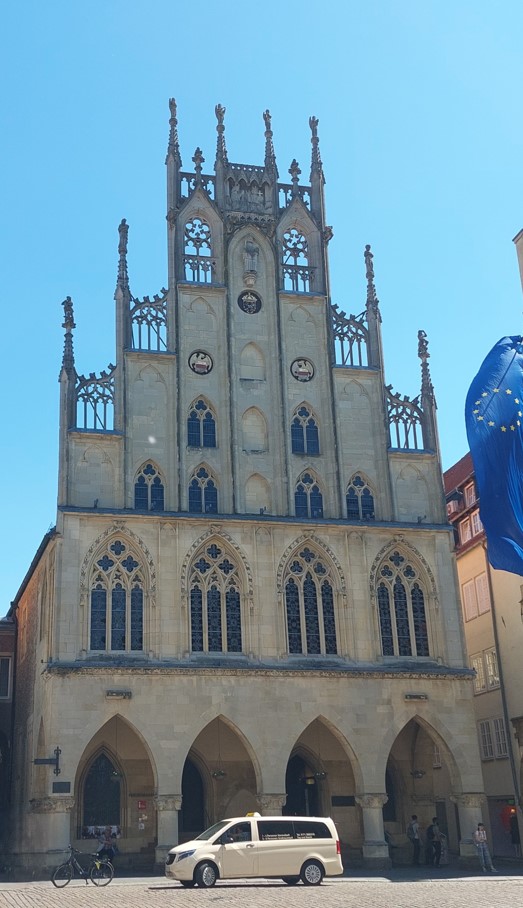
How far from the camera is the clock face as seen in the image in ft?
136

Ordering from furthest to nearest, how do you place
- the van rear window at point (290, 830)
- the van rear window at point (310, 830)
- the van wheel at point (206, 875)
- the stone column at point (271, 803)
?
1. the stone column at point (271, 803)
2. the van rear window at point (310, 830)
3. the van rear window at point (290, 830)
4. the van wheel at point (206, 875)

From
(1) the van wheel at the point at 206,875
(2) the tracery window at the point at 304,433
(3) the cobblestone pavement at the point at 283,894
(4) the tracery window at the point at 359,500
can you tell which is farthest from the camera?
(2) the tracery window at the point at 304,433

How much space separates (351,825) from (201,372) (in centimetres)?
1777

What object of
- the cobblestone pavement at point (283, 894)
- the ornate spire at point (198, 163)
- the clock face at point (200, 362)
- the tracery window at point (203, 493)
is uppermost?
the ornate spire at point (198, 163)

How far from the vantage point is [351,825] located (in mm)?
40188

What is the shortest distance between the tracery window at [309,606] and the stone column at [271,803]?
5052mm

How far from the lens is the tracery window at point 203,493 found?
39.8 metres

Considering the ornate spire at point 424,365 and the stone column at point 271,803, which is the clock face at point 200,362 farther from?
the stone column at point 271,803

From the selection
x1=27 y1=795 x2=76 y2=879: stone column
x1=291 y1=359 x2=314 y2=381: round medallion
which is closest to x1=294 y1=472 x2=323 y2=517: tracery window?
x1=291 y1=359 x2=314 y2=381: round medallion

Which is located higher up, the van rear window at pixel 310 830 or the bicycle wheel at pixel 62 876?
the van rear window at pixel 310 830

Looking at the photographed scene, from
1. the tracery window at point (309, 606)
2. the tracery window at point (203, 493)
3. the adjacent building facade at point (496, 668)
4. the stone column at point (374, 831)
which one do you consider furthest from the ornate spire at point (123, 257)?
the stone column at point (374, 831)

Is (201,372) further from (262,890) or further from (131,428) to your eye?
(262,890)

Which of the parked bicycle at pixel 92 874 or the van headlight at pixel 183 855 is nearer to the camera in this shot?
the van headlight at pixel 183 855

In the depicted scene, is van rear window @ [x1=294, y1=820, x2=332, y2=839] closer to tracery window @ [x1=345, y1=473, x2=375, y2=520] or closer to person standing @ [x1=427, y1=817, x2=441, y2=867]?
person standing @ [x1=427, y1=817, x2=441, y2=867]
